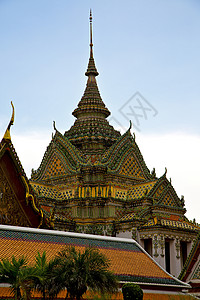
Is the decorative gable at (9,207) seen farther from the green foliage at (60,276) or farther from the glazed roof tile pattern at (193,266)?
the green foliage at (60,276)

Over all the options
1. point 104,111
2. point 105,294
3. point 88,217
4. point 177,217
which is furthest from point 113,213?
point 105,294

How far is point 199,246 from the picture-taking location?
20.7 m

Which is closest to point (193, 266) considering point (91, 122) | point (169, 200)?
point (169, 200)

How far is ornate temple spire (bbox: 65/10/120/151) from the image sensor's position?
38.2m

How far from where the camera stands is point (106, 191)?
115 ft

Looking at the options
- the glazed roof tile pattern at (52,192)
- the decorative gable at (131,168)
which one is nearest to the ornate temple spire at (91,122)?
the decorative gable at (131,168)

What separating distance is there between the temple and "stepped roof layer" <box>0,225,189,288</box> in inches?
415

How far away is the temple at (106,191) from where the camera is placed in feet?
106

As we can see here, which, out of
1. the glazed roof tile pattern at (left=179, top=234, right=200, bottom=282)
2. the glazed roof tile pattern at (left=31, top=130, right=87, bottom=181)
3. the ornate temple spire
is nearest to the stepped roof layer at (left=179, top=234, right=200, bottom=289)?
the glazed roof tile pattern at (left=179, top=234, right=200, bottom=282)

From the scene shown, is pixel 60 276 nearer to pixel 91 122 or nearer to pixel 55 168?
pixel 55 168

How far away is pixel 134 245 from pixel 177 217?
13517 mm

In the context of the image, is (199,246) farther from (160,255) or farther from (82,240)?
(160,255)

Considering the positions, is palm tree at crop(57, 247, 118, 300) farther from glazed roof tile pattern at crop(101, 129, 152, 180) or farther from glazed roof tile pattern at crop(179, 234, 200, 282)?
glazed roof tile pattern at crop(101, 129, 152, 180)

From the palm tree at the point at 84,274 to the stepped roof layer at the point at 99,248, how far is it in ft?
9.85
